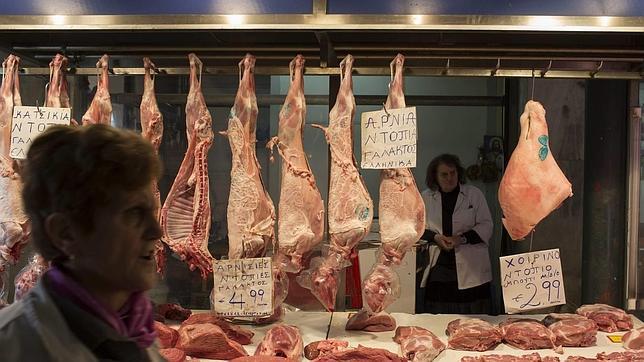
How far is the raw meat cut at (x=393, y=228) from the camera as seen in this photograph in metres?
3.44

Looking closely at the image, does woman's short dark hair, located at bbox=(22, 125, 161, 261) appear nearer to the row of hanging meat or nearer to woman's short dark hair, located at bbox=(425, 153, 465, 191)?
the row of hanging meat

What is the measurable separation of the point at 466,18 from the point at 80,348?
102 inches

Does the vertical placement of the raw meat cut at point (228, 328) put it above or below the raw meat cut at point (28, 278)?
below

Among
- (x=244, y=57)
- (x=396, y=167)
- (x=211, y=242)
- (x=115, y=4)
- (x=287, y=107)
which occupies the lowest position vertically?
(x=211, y=242)

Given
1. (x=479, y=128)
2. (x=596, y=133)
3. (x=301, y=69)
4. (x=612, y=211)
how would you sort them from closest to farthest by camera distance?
(x=301, y=69), (x=612, y=211), (x=596, y=133), (x=479, y=128)

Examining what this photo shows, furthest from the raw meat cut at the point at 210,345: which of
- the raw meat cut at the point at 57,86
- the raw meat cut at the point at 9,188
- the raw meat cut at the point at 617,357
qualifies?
the raw meat cut at the point at 617,357

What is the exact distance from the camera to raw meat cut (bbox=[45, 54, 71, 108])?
3691 millimetres

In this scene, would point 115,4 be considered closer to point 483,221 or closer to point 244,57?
point 244,57

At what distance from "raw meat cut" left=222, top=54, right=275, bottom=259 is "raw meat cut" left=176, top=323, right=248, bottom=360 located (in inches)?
15.0

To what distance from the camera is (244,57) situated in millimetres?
3742

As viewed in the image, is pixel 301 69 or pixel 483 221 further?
pixel 483 221

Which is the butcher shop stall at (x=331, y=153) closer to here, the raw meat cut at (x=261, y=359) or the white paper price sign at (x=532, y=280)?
the white paper price sign at (x=532, y=280)

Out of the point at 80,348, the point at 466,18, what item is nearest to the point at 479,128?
the point at 466,18

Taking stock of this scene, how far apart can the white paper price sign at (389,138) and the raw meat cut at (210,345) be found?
3.46 feet
